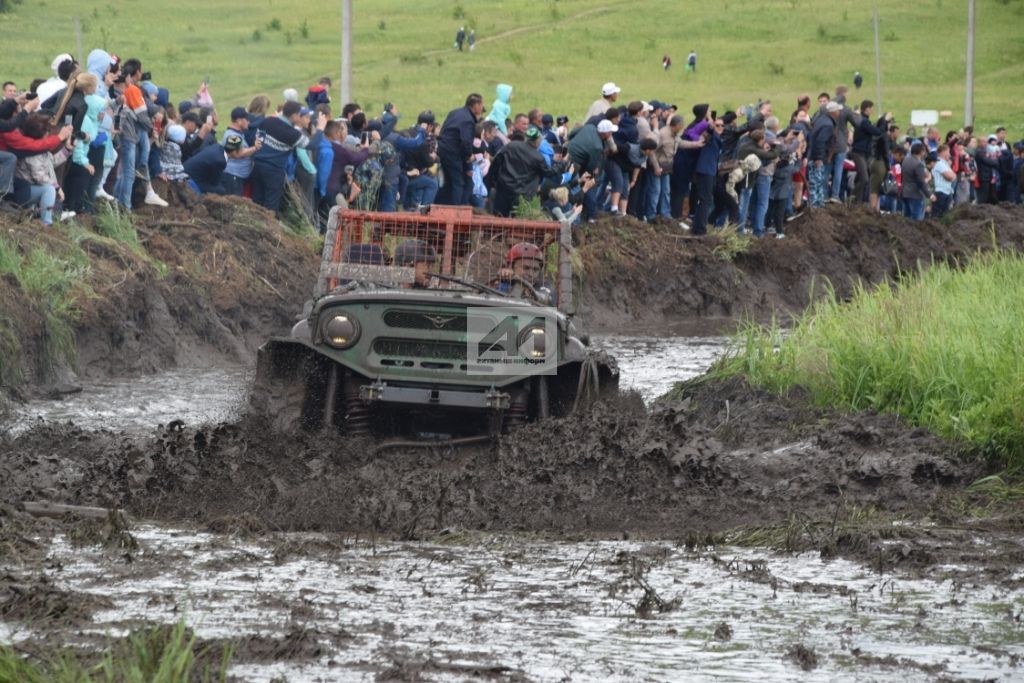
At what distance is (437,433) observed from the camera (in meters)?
11.8

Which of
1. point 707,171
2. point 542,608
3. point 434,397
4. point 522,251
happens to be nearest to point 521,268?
point 522,251

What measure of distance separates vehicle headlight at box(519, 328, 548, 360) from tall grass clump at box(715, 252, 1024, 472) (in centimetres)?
279

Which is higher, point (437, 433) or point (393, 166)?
point (393, 166)

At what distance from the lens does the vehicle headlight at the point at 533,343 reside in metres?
11.3

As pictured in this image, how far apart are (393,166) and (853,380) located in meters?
9.44

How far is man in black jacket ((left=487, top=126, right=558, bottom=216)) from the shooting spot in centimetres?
2058

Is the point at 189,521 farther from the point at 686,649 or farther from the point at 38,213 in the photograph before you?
the point at 38,213

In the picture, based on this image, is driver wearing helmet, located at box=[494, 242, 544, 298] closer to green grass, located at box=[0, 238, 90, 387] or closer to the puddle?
the puddle

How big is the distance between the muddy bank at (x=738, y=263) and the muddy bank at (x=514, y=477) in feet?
34.7

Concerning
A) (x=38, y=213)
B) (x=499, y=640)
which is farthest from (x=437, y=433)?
(x=38, y=213)

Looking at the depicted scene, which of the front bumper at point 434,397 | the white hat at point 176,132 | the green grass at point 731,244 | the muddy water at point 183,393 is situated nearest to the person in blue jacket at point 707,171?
the green grass at point 731,244

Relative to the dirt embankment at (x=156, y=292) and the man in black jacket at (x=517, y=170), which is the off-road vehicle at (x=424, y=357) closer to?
the dirt embankment at (x=156, y=292)

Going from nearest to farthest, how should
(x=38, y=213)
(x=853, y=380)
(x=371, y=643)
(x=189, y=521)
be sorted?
(x=371, y=643)
(x=189, y=521)
(x=853, y=380)
(x=38, y=213)

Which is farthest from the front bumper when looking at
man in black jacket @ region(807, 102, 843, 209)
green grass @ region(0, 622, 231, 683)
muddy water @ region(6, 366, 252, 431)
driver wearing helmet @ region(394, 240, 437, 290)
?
man in black jacket @ region(807, 102, 843, 209)
